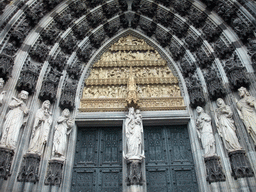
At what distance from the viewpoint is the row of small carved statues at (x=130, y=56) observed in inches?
333

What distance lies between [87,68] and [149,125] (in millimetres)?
3189

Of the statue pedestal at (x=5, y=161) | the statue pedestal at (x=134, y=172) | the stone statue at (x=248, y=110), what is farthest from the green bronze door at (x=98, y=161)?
the stone statue at (x=248, y=110)

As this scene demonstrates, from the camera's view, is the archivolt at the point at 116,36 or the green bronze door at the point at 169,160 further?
the archivolt at the point at 116,36

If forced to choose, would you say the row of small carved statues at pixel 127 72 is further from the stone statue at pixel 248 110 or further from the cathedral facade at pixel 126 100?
the stone statue at pixel 248 110

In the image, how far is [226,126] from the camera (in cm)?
554

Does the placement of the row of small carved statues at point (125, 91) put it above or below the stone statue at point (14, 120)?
above

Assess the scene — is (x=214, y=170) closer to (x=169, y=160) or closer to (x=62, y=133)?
A: (x=169, y=160)

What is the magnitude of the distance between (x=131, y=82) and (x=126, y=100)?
32.2 inches

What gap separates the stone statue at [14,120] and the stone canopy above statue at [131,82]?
6.18 ft

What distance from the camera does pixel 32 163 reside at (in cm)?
495

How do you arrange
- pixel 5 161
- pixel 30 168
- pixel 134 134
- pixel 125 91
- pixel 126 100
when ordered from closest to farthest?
pixel 5 161
pixel 30 168
pixel 134 134
pixel 126 100
pixel 125 91

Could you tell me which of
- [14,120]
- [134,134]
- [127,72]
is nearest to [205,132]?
[134,134]

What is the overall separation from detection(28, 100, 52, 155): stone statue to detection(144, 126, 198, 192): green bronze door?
2993 mm

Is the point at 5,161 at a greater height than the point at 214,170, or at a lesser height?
greater
